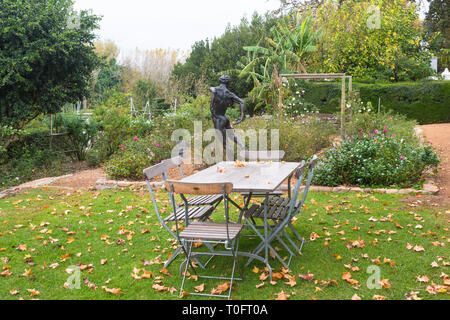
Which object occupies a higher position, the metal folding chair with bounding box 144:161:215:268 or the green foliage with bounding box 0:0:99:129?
the green foliage with bounding box 0:0:99:129

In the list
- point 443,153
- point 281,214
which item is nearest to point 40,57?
point 281,214

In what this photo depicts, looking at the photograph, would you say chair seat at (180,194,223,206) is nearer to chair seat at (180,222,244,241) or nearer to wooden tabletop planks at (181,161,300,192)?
wooden tabletop planks at (181,161,300,192)

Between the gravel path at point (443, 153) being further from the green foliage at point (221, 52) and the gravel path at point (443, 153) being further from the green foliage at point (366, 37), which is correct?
the green foliage at point (221, 52)

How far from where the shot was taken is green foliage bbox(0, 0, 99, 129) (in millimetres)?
9836

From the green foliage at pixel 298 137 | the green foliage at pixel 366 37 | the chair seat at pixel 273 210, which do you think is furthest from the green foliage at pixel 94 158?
the green foliage at pixel 366 37

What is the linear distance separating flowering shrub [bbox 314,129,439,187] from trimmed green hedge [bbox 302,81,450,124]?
9560mm

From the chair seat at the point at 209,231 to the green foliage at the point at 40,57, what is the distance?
7.86 meters

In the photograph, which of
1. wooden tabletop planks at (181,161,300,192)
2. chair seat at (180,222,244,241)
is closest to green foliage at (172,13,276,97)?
wooden tabletop planks at (181,161,300,192)

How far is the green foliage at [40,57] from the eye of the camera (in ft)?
32.3

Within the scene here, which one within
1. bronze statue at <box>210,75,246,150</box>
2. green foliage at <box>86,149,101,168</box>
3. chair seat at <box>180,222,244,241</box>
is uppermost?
bronze statue at <box>210,75,246,150</box>

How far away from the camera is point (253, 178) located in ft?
14.4

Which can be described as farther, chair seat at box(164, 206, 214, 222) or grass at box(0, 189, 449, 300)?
chair seat at box(164, 206, 214, 222)

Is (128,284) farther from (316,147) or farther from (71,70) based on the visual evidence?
(71,70)
